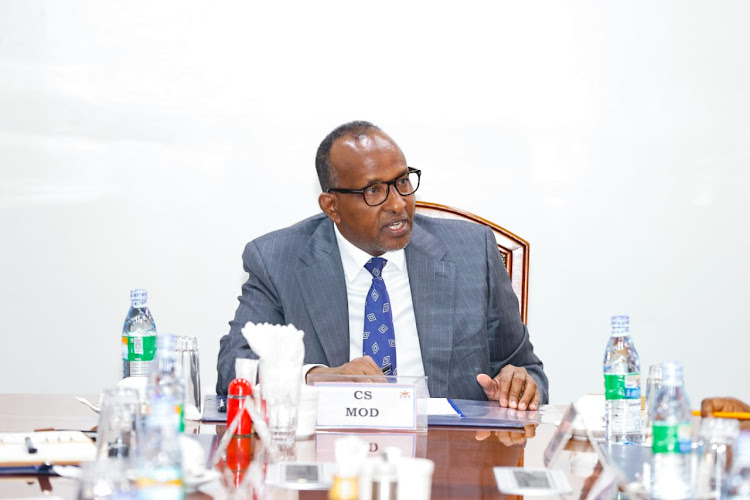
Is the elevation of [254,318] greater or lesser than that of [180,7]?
lesser

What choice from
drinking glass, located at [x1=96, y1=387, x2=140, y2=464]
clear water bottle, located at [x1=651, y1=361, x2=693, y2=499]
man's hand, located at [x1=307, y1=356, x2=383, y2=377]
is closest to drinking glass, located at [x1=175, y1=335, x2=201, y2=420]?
man's hand, located at [x1=307, y1=356, x2=383, y2=377]

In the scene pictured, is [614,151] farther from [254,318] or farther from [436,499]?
[436,499]

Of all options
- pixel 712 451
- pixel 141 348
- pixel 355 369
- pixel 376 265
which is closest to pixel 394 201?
pixel 376 265

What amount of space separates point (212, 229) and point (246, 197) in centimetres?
19

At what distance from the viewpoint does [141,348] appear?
7.50 ft

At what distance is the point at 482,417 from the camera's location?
2.17 m

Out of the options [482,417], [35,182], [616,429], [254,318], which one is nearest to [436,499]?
[616,429]

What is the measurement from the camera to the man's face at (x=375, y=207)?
9.29ft

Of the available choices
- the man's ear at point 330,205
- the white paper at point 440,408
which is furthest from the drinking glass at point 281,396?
the man's ear at point 330,205

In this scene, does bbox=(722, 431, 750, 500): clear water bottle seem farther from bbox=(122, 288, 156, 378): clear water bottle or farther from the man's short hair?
the man's short hair

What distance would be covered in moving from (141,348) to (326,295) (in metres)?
0.68

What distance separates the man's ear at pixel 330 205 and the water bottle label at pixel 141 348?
86cm

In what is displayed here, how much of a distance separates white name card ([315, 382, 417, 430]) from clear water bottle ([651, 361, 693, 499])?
656mm

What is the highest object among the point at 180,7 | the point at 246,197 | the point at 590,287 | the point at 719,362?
the point at 180,7
